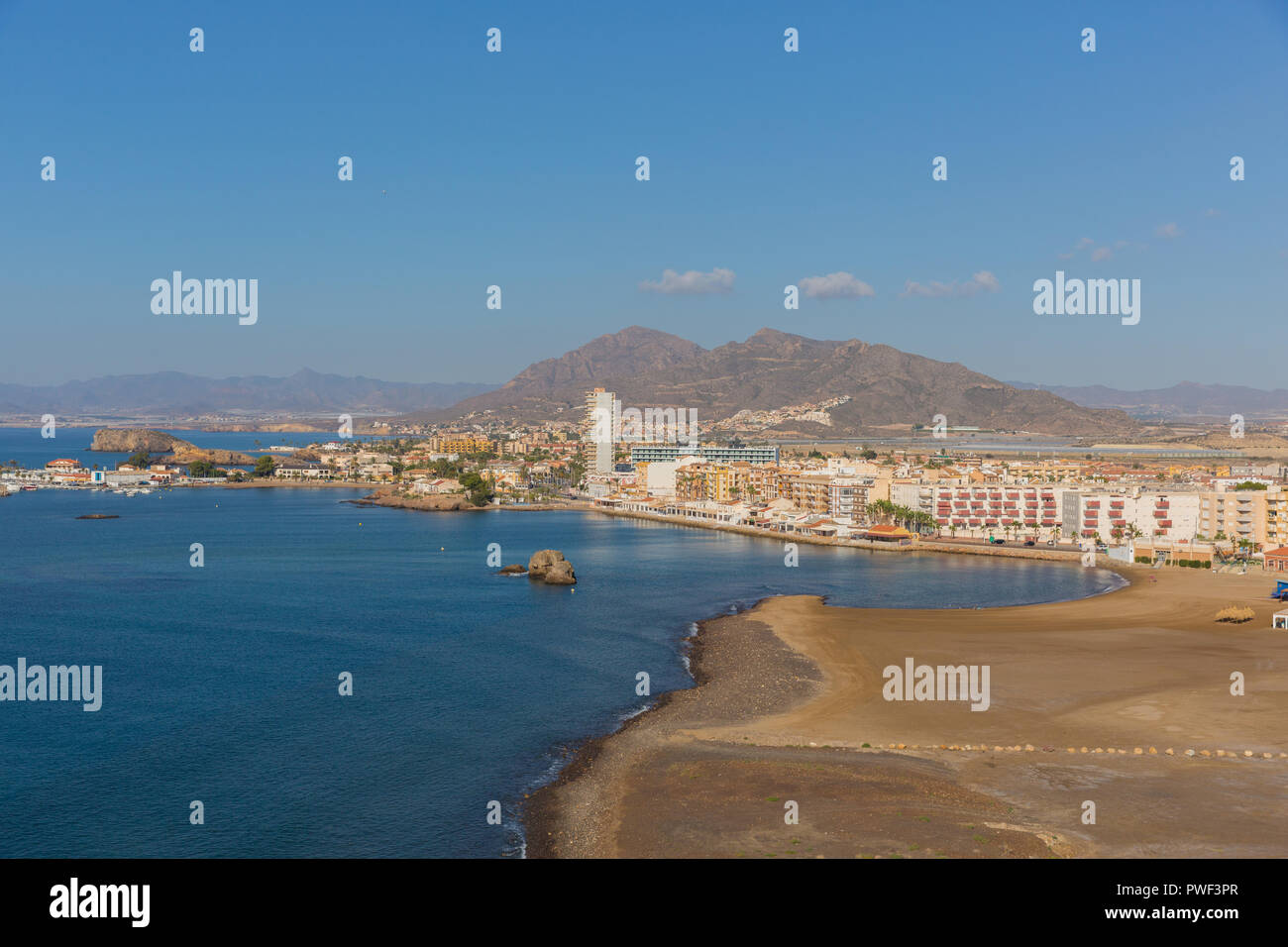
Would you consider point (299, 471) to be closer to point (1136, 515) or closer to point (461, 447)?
point (461, 447)

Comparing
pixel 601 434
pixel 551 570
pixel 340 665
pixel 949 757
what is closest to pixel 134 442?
pixel 601 434

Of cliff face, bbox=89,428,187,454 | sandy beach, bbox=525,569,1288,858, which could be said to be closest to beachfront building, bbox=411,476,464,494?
sandy beach, bbox=525,569,1288,858

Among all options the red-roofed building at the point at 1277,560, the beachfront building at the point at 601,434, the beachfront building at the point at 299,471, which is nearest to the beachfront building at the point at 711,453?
the beachfront building at the point at 601,434

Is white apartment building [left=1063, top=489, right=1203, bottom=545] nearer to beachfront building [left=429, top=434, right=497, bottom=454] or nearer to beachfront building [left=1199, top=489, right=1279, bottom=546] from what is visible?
beachfront building [left=1199, top=489, right=1279, bottom=546]

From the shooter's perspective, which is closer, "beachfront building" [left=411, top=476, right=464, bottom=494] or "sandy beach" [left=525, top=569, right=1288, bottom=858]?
"sandy beach" [left=525, top=569, right=1288, bottom=858]

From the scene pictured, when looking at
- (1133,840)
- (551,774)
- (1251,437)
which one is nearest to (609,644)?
(551,774)

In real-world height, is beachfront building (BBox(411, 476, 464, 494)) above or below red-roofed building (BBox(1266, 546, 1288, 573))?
above

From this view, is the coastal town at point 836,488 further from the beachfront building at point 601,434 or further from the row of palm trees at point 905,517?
the beachfront building at point 601,434
